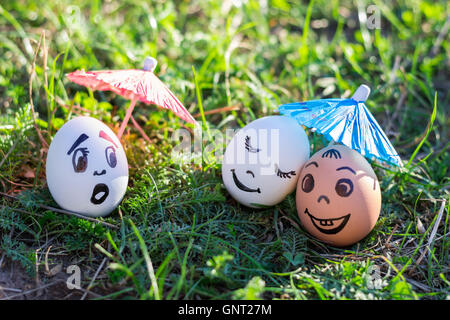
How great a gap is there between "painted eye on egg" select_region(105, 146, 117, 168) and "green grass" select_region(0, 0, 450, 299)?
211 mm

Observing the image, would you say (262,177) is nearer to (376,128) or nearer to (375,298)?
(376,128)

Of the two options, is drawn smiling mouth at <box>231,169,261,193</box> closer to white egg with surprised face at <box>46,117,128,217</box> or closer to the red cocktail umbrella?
the red cocktail umbrella

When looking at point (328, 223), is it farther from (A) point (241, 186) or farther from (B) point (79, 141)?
(B) point (79, 141)

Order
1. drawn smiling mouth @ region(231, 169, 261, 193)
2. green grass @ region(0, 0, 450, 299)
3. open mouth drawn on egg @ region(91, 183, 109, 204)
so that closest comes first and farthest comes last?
green grass @ region(0, 0, 450, 299) → open mouth drawn on egg @ region(91, 183, 109, 204) → drawn smiling mouth @ region(231, 169, 261, 193)

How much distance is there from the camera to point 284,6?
4.09 metres

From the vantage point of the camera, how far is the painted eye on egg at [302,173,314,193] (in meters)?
2.08

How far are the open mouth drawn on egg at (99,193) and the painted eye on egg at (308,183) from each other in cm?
90

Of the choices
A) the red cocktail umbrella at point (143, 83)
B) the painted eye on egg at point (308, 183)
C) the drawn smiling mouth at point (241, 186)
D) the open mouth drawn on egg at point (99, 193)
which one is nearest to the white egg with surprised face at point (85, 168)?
the open mouth drawn on egg at point (99, 193)

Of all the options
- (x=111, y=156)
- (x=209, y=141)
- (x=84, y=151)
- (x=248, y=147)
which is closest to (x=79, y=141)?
(x=84, y=151)

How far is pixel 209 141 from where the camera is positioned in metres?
2.77

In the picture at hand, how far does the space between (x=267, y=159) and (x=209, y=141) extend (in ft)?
2.32

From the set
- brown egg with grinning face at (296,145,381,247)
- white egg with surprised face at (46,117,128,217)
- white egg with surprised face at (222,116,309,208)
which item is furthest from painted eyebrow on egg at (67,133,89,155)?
brown egg with grinning face at (296,145,381,247)

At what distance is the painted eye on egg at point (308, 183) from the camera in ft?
6.82

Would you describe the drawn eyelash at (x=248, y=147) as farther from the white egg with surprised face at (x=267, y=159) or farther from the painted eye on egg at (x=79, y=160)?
the painted eye on egg at (x=79, y=160)
